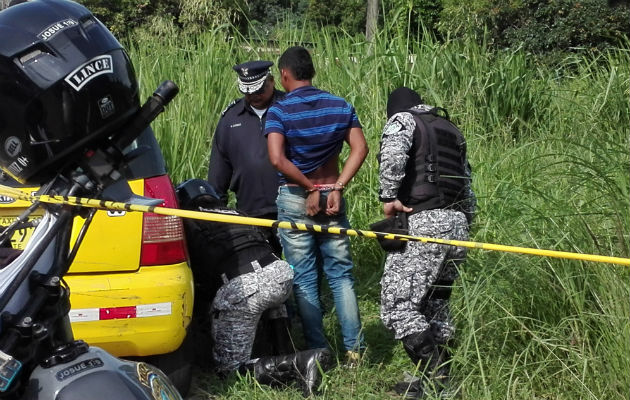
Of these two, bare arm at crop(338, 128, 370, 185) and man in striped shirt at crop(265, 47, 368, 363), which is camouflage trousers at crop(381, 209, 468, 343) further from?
bare arm at crop(338, 128, 370, 185)

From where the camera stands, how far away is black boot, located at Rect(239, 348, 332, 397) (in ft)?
15.1

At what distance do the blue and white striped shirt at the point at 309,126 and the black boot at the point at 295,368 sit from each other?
100 centimetres

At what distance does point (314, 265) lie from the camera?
519cm

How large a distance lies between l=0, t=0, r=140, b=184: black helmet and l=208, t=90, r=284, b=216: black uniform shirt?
140 inches

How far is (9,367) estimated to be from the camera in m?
2.01

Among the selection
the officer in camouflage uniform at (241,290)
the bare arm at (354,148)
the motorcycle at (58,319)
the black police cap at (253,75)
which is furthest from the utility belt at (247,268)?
the motorcycle at (58,319)

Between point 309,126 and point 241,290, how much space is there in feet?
3.11

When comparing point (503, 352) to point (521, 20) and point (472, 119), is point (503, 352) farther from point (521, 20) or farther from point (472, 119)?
point (521, 20)

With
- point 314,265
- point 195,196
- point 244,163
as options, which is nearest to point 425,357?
point 314,265

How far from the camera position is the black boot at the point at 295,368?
4594mm

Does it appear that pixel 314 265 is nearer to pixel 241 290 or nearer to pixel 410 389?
pixel 241 290

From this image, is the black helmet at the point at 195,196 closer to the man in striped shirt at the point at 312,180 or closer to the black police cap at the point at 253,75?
the man in striped shirt at the point at 312,180

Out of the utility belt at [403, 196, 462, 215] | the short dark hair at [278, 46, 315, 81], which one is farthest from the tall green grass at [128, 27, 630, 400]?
the short dark hair at [278, 46, 315, 81]

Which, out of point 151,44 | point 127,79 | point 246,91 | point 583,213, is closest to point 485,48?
point 151,44
